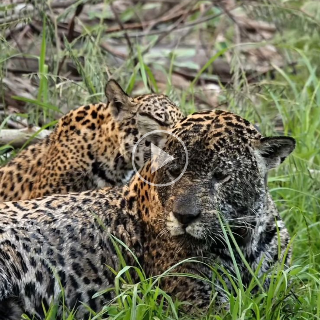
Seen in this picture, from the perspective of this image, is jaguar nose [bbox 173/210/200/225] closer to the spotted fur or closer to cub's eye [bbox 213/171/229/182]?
the spotted fur

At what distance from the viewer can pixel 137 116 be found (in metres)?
8.60

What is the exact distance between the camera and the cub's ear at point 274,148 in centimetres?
671

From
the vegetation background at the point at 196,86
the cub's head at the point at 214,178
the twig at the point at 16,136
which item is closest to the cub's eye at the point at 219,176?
the cub's head at the point at 214,178

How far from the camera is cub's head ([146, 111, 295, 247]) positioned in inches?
253

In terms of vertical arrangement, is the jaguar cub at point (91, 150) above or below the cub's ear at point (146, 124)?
below

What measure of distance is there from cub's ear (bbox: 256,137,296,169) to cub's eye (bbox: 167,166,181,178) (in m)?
0.57

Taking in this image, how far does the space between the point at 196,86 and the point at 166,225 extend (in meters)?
6.96

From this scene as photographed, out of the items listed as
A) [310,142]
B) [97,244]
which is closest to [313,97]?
[310,142]

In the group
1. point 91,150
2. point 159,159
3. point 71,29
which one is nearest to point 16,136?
point 91,150

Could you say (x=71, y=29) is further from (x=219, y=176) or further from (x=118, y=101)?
(x=219, y=176)

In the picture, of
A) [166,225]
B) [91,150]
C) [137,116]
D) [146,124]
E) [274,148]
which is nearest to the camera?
[166,225]

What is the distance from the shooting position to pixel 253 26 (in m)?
14.9

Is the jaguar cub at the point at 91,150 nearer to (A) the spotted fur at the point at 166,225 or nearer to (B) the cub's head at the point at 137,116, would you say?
(B) the cub's head at the point at 137,116

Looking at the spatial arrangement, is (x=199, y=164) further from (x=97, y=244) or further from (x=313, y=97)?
(x=313, y=97)
